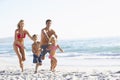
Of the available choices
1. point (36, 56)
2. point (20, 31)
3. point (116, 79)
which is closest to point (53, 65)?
point (36, 56)

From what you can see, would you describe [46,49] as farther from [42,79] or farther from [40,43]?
[42,79]

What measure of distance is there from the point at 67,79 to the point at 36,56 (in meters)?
2.15

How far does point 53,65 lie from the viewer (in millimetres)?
11609

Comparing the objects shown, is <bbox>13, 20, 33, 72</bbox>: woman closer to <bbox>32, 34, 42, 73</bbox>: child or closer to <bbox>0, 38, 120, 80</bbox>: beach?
<bbox>32, 34, 42, 73</bbox>: child

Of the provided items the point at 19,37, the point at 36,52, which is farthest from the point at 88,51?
the point at 19,37

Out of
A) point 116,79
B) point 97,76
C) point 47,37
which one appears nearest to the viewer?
point 116,79

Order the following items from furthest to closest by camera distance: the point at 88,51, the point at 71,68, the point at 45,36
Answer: the point at 88,51 < the point at 71,68 < the point at 45,36

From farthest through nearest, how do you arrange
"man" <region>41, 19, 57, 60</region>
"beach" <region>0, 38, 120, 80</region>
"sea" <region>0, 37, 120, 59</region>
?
"sea" <region>0, 37, 120, 59</region>
"man" <region>41, 19, 57, 60</region>
"beach" <region>0, 38, 120, 80</region>

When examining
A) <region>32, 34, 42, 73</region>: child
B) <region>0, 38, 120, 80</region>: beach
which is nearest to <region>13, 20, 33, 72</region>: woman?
<region>32, 34, 42, 73</region>: child

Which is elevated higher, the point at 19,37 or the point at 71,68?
the point at 19,37

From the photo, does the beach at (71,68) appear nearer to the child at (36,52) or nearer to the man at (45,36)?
the child at (36,52)

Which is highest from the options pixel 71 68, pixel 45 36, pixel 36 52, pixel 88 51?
pixel 88 51

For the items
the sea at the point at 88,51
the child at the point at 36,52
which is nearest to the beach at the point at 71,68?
the sea at the point at 88,51

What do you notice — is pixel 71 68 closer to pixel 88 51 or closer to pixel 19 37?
pixel 19 37
